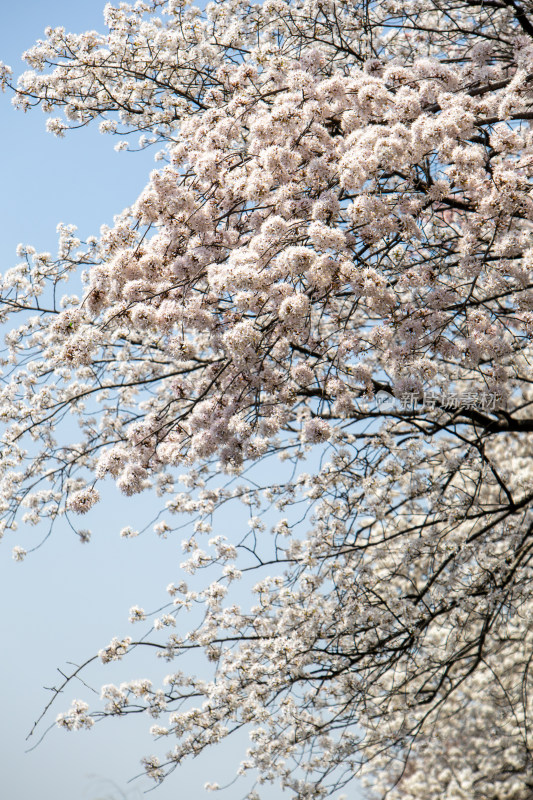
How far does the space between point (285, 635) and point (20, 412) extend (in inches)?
144

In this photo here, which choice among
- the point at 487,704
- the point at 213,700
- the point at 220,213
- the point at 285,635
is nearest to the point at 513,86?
the point at 220,213

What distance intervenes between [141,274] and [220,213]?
2.41ft

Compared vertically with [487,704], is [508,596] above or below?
below

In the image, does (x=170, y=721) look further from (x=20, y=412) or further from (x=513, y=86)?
(x=513, y=86)

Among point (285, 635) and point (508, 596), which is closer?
point (508, 596)

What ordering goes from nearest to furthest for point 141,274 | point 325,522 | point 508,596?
point 141,274
point 508,596
point 325,522

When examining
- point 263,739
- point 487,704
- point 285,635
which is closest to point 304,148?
point 285,635

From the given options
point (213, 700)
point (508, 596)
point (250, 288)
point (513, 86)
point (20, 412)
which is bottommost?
point (508, 596)

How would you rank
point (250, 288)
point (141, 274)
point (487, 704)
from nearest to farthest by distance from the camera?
point (250, 288) < point (141, 274) < point (487, 704)

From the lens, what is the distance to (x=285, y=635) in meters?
6.37

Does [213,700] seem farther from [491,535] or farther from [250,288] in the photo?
[250,288]

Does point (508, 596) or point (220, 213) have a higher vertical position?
point (220, 213)

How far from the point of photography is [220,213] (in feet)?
16.3

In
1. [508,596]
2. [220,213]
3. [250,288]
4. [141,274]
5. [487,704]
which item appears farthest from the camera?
[487,704]
